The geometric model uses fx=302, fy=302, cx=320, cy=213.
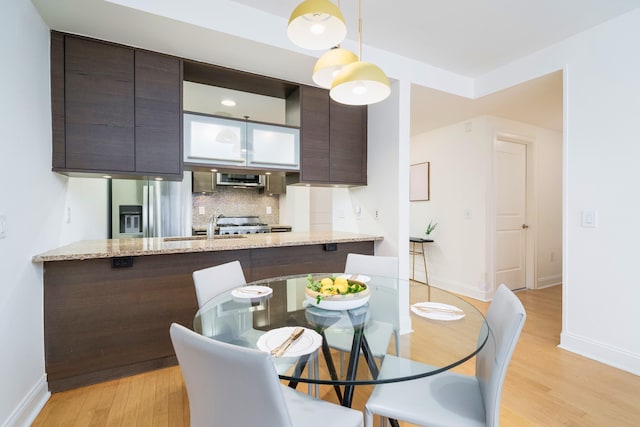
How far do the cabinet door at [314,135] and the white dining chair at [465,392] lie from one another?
6.53 feet

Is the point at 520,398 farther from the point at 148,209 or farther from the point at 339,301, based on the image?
the point at 148,209

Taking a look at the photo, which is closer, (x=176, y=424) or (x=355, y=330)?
(x=355, y=330)

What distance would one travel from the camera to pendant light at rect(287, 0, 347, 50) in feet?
4.28

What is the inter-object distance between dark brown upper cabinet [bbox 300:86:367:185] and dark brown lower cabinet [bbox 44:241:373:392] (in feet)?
3.81

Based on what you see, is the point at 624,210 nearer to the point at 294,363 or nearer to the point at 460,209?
the point at 460,209

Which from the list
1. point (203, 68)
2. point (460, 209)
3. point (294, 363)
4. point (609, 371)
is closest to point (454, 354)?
point (294, 363)

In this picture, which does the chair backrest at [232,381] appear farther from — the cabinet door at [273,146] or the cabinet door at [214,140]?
the cabinet door at [273,146]

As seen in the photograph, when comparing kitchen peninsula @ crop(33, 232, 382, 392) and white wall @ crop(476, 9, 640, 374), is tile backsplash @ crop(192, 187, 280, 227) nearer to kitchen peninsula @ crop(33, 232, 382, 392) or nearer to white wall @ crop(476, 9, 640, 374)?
kitchen peninsula @ crop(33, 232, 382, 392)

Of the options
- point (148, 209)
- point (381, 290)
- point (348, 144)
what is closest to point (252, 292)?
point (381, 290)

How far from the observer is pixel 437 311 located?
4.96 ft

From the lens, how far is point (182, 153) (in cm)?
241

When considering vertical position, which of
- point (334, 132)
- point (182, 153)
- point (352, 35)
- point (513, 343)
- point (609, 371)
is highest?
point (352, 35)

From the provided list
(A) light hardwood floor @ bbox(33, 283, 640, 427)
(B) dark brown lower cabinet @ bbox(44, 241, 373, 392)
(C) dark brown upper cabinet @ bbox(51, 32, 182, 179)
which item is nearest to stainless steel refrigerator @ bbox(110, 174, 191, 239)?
(C) dark brown upper cabinet @ bbox(51, 32, 182, 179)

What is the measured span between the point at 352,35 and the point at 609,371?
128 inches
